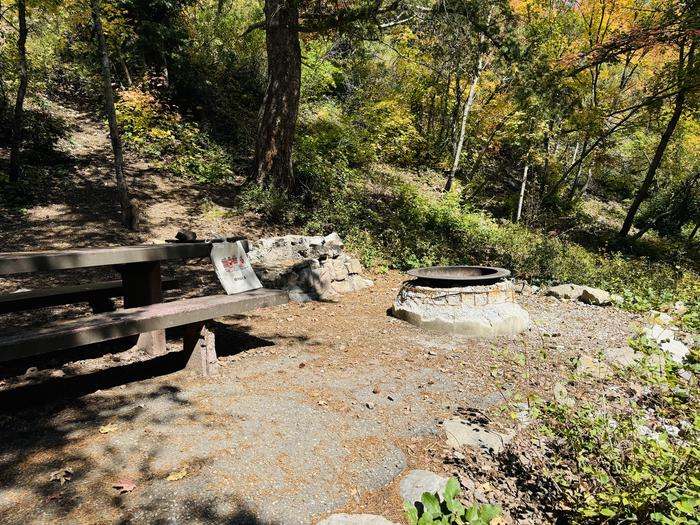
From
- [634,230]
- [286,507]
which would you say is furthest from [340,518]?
[634,230]

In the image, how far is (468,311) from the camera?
542 cm

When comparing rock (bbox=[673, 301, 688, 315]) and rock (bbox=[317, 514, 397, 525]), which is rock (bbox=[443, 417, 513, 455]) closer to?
rock (bbox=[317, 514, 397, 525])

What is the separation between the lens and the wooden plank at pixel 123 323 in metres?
2.53

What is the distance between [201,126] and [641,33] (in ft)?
36.2

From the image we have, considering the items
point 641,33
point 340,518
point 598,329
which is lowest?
Result: point 598,329

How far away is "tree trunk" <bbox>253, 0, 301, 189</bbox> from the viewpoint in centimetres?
921

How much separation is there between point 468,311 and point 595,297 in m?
3.47

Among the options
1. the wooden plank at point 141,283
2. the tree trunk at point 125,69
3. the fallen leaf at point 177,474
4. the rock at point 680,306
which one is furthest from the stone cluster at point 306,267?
the tree trunk at point 125,69

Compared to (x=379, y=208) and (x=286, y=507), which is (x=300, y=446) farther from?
(x=379, y=208)

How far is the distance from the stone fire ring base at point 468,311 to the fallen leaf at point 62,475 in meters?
4.06

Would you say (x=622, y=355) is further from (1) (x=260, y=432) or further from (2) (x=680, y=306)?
(1) (x=260, y=432)

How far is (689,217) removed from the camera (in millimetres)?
17656

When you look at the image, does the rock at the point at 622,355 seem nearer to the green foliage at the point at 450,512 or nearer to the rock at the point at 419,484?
the rock at the point at 419,484

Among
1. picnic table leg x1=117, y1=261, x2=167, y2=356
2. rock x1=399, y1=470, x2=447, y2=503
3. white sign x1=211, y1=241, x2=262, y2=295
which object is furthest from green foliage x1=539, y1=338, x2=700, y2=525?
picnic table leg x1=117, y1=261, x2=167, y2=356
